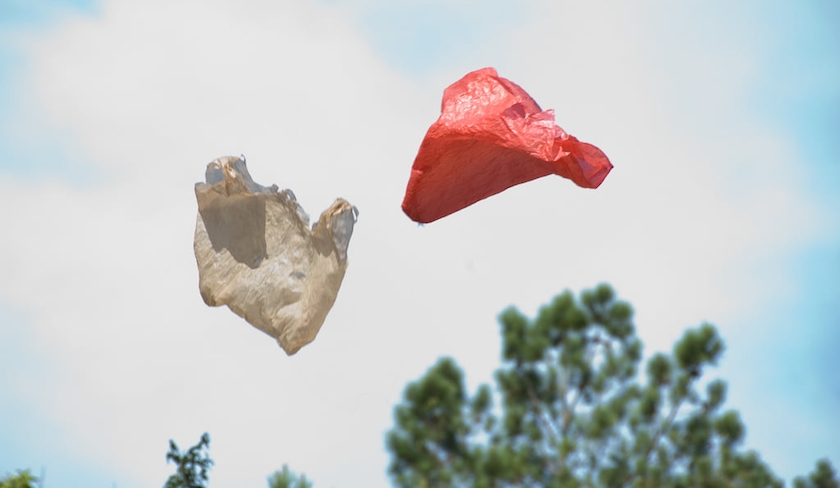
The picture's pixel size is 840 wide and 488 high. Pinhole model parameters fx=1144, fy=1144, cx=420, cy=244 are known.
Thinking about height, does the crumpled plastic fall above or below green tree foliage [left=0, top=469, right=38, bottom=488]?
above

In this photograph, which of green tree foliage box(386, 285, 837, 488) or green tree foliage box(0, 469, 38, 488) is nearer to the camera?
green tree foliage box(0, 469, 38, 488)

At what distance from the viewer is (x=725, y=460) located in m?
6.69

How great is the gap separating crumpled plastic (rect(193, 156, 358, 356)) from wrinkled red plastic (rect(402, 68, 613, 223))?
0.40 meters

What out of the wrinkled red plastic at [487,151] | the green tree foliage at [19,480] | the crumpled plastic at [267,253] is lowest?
the green tree foliage at [19,480]

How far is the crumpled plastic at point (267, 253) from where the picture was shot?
14.7 ft

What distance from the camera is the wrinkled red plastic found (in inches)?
180

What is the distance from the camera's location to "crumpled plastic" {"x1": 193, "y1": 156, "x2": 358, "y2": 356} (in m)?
4.47

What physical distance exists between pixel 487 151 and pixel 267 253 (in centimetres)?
98

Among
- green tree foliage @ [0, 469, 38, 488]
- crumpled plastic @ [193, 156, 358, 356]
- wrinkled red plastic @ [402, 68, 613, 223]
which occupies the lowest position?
green tree foliage @ [0, 469, 38, 488]

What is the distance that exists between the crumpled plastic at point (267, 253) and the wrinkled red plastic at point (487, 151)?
0.40 m

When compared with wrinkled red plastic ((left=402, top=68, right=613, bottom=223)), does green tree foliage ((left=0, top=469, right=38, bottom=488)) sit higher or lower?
lower

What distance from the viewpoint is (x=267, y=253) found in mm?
4559

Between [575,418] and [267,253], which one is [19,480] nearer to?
[267,253]

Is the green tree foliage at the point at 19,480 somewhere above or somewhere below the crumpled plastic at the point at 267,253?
below
